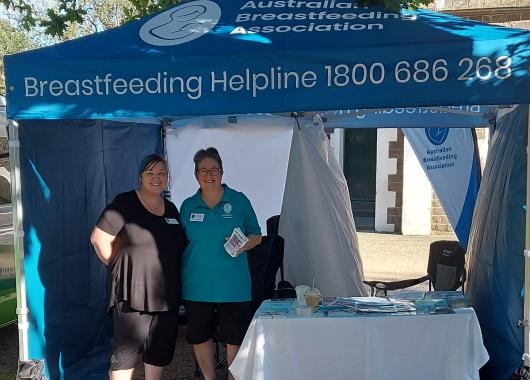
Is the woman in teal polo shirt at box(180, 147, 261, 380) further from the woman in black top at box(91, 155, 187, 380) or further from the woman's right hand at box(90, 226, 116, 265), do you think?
the woman's right hand at box(90, 226, 116, 265)

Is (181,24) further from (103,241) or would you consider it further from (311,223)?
(311,223)

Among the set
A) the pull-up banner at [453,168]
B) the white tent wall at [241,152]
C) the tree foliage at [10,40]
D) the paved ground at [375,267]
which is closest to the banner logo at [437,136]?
the pull-up banner at [453,168]

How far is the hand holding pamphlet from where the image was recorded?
3.82 metres

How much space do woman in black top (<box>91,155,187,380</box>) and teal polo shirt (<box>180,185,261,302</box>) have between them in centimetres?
7

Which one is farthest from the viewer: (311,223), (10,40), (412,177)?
(10,40)

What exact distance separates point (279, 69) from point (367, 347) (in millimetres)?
1580

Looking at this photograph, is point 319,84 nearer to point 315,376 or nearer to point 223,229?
point 223,229

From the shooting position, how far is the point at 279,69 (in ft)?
11.5

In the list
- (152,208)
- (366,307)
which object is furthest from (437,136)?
(152,208)

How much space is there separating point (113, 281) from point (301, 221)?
5.50 ft

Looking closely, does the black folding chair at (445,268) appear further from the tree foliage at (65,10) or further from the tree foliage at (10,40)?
the tree foliage at (10,40)

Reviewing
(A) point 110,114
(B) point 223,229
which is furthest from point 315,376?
(A) point 110,114

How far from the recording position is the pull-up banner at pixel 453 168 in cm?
700

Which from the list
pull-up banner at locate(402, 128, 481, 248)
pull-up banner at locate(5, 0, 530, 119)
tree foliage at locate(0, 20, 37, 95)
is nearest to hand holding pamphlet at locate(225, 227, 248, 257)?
pull-up banner at locate(5, 0, 530, 119)
